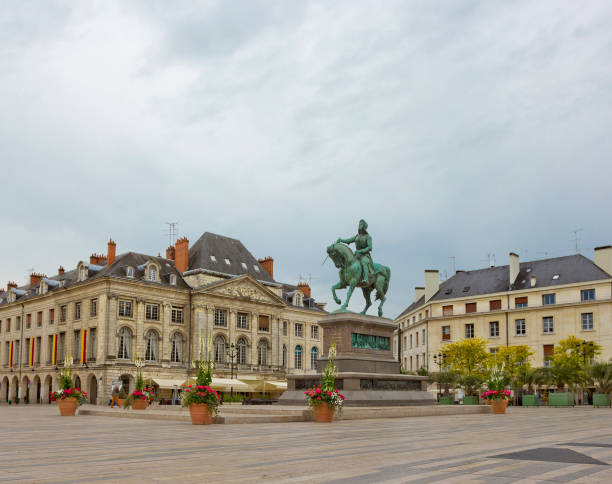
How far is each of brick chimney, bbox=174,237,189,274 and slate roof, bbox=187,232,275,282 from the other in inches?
22.8

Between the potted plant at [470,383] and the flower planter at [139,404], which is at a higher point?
the flower planter at [139,404]

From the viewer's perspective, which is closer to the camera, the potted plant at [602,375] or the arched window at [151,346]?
the potted plant at [602,375]

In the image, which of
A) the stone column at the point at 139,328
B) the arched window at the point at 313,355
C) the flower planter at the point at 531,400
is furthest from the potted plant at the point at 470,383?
the stone column at the point at 139,328

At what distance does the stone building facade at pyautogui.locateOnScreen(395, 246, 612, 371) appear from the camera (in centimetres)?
6444

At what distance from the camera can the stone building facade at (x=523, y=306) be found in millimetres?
64438

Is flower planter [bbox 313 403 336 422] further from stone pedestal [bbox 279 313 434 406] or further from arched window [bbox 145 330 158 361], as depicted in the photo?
arched window [bbox 145 330 158 361]

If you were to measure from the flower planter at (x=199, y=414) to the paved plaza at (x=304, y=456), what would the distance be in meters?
2.50

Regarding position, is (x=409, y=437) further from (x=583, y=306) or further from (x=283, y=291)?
(x=283, y=291)

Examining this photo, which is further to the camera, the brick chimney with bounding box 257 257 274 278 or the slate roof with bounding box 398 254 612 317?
the brick chimney with bounding box 257 257 274 278

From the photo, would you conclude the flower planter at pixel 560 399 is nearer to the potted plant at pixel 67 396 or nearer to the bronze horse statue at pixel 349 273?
the bronze horse statue at pixel 349 273

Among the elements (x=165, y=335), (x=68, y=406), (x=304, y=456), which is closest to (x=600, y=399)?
(x=68, y=406)

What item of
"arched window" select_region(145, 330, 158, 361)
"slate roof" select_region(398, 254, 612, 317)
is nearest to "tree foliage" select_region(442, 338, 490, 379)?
"slate roof" select_region(398, 254, 612, 317)

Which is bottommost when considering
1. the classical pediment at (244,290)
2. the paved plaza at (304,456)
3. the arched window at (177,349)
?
the paved plaza at (304,456)

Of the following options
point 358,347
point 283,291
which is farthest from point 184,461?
point 283,291
